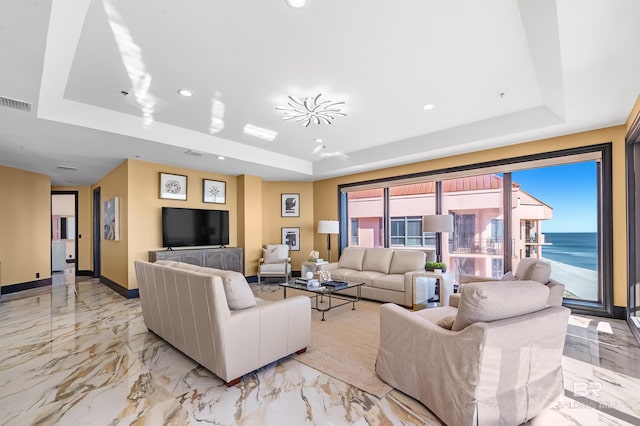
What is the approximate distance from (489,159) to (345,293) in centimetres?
340

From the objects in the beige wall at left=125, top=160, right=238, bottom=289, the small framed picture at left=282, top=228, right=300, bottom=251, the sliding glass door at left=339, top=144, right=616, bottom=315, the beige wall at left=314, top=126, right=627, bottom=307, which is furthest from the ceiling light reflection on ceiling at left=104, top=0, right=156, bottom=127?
the beige wall at left=314, top=126, right=627, bottom=307

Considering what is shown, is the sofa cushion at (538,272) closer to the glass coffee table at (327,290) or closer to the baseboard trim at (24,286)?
the glass coffee table at (327,290)

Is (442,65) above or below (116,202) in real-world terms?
above

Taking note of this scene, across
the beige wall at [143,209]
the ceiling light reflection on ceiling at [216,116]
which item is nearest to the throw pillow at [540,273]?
the ceiling light reflection on ceiling at [216,116]

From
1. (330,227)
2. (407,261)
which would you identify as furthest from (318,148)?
(407,261)

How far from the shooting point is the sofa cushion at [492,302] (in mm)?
1714

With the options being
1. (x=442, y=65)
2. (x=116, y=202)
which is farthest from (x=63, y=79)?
(x=442, y=65)

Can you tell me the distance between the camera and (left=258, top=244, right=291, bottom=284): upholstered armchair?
6520 millimetres

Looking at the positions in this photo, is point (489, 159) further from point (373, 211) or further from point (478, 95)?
point (373, 211)

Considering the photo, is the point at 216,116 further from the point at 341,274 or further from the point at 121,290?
the point at 121,290

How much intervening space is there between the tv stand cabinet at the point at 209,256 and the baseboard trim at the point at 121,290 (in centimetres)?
61

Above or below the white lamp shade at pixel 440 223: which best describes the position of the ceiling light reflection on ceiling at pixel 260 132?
above

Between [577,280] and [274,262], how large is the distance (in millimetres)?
5434

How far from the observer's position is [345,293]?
17.6 ft
